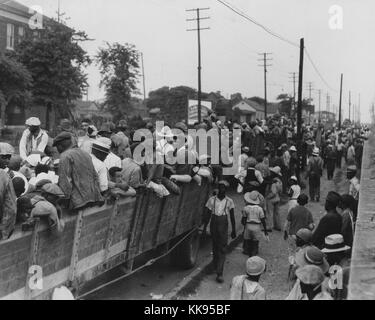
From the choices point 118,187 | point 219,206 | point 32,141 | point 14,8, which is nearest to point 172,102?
point 14,8

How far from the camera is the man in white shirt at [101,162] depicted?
220 inches

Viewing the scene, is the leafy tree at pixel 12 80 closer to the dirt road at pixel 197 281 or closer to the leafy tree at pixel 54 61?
the leafy tree at pixel 54 61

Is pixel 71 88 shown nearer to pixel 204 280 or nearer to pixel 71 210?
pixel 204 280

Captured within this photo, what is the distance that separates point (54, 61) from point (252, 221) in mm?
20276

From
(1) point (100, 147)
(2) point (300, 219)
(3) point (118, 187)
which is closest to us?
(3) point (118, 187)

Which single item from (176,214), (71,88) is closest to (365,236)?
(176,214)

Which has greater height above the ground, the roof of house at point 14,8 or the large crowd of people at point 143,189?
the roof of house at point 14,8

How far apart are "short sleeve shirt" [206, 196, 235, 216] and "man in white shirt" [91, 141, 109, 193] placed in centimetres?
283

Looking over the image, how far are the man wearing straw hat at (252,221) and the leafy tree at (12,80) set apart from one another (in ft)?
57.1

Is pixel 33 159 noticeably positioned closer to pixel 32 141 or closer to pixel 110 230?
pixel 32 141

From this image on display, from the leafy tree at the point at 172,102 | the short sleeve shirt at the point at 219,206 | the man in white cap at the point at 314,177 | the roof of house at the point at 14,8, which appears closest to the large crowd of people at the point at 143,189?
the short sleeve shirt at the point at 219,206

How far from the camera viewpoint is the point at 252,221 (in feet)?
30.2

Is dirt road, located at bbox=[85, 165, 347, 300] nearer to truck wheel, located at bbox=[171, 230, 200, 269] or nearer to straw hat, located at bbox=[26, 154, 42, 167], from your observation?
truck wheel, located at bbox=[171, 230, 200, 269]

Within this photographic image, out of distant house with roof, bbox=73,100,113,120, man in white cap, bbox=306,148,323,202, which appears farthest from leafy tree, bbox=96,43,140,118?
man in white cap, bbox=306,148,323,202
